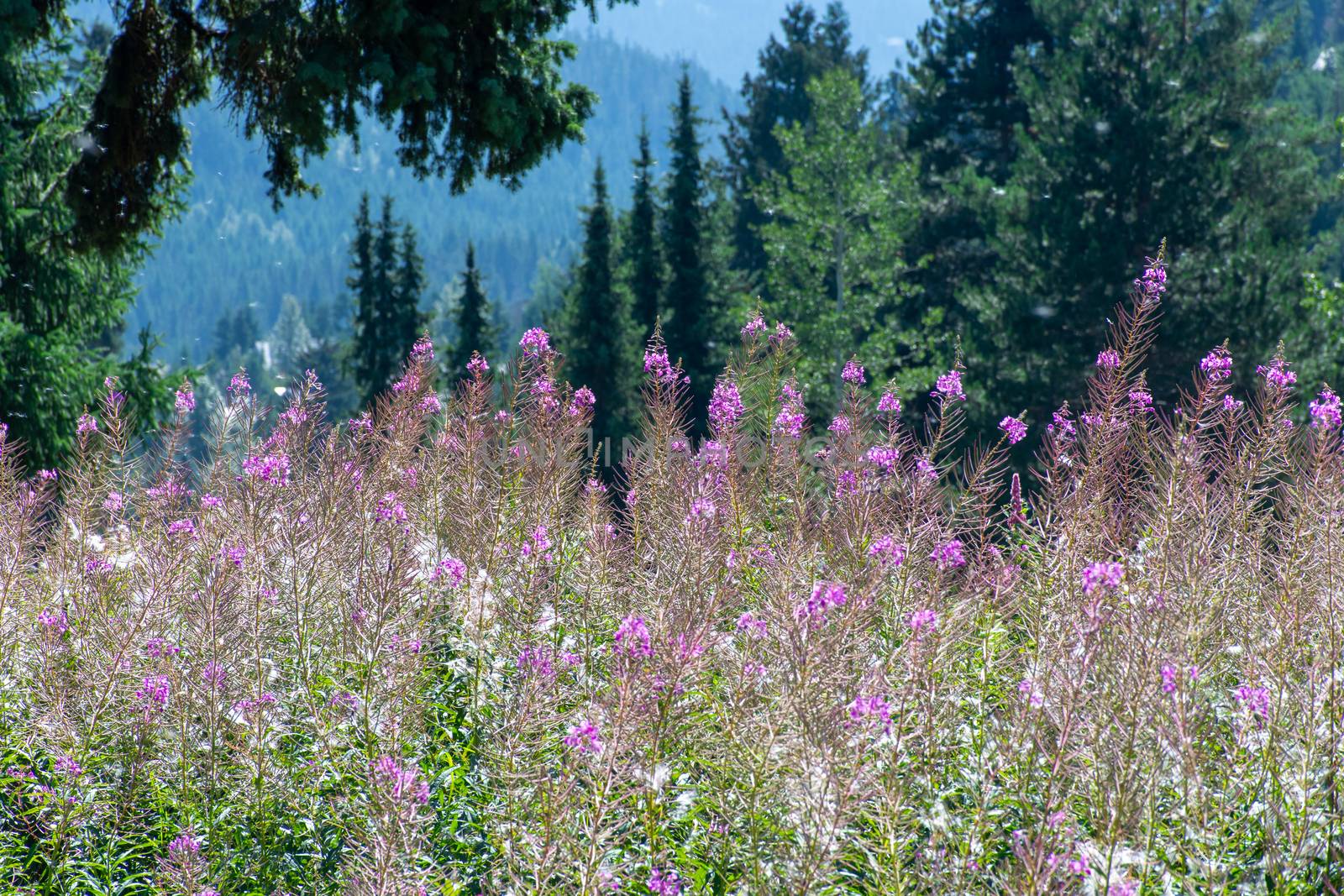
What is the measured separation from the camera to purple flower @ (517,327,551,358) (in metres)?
5.31

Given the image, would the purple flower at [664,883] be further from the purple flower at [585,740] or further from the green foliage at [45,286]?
the green foliage at [45,286]

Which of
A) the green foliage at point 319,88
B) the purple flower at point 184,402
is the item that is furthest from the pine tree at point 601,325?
the purple flower at point 184,402

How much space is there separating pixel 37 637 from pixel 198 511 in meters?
1.19

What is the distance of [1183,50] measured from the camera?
18.8 m

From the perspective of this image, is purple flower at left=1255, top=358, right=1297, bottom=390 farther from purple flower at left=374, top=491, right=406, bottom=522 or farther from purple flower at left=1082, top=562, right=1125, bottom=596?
purple flower at left=374, top=491, right=406, bottom=522

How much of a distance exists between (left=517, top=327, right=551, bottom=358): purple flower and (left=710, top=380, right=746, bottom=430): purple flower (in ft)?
2.72

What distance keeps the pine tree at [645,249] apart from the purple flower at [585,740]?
26.8 meters

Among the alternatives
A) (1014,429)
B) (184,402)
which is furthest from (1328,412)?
(184,402)

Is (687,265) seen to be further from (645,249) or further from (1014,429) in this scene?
(1014,429)

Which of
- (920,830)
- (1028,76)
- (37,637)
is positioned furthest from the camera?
(1028,76)

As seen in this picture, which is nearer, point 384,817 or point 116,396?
point 384,817

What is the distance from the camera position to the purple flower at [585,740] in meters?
2.88

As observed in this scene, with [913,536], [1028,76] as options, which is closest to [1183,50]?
[1028,76]

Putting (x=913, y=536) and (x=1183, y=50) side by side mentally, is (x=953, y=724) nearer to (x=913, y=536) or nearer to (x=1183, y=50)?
(x=913, y=536)
